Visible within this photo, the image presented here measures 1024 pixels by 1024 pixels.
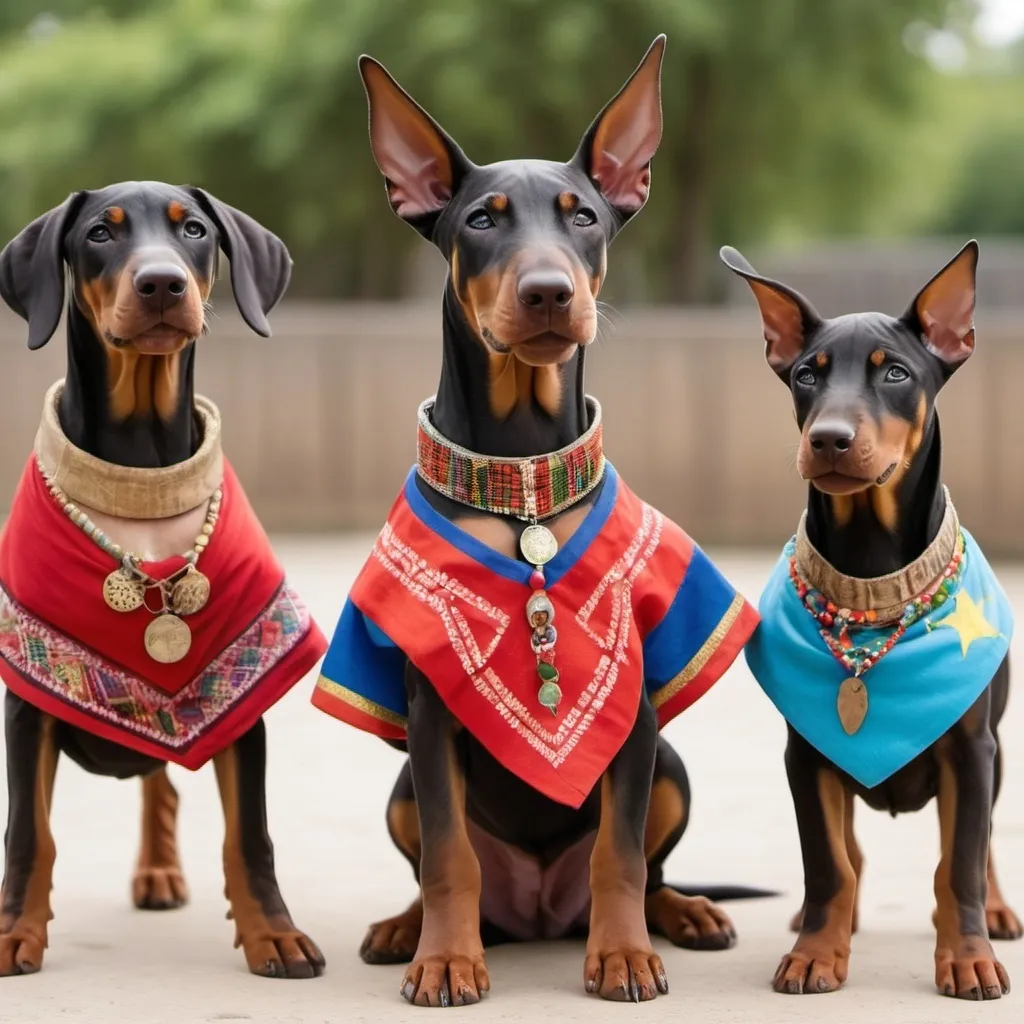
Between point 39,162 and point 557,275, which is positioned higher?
point 39,162

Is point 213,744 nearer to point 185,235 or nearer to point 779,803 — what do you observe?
point 185,235

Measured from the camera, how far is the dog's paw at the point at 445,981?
408cm

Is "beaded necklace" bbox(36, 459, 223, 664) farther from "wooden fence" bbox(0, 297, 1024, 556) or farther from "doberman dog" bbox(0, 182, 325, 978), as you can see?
"wooden fence" bbox(0, 297, 1024, 556)

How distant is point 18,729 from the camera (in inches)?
177

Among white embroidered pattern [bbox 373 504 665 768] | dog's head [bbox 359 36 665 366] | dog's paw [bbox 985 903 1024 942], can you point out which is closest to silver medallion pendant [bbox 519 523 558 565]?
white embroidered pattern [bbox 373 504 665 768]

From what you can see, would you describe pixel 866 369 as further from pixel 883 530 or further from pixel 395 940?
pixel 395 940

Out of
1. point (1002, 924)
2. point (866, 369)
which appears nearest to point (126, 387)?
point (866, 369)

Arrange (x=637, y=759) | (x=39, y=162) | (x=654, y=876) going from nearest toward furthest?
(x=637, y=759) < (x=654, y=876) < (x=39, y=162)

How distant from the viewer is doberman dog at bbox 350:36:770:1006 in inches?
162

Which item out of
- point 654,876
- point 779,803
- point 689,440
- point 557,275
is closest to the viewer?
point 557,275

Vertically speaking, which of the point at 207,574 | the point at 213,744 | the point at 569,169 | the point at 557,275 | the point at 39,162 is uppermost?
the point at 39,162

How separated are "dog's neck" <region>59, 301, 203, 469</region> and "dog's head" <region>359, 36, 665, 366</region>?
737 millimetres

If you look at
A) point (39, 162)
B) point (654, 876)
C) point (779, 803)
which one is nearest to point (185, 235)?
point (654, 876)

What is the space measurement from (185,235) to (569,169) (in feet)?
3.02
